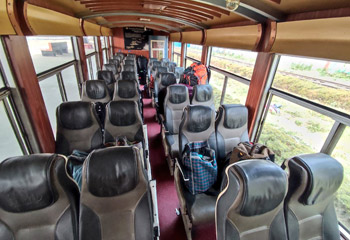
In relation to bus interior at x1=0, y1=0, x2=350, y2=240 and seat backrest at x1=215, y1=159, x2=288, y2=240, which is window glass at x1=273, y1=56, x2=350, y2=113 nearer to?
bus interior at x1=0, y1=0, x2=350, y2=240

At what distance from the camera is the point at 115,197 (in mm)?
1233

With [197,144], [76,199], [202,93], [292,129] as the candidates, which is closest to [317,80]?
[292,129]

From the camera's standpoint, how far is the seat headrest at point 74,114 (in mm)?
2104

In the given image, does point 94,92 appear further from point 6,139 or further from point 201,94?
point 201,94

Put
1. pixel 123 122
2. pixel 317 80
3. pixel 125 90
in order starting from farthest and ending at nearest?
pixel 125 90, pixel 123 122, pixel 317 80

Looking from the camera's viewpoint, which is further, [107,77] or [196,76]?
[107,77]

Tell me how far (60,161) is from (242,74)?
3.16m

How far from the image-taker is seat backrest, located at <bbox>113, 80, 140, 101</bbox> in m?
3.32

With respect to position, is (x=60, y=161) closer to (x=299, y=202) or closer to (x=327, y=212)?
(x=299, y=202)

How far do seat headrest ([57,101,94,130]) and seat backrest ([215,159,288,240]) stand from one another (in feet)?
6.27

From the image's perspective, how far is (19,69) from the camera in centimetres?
184

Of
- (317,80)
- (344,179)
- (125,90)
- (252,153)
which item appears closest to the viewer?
(344,179)

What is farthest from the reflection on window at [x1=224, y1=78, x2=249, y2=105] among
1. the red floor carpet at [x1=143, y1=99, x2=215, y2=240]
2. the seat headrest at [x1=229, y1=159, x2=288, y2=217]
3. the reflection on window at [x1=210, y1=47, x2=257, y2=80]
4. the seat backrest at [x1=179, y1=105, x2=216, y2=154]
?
the seat headrest at [x1=229, y1=159, x2=288, y2=217]

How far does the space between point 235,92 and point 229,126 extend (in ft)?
4.99
